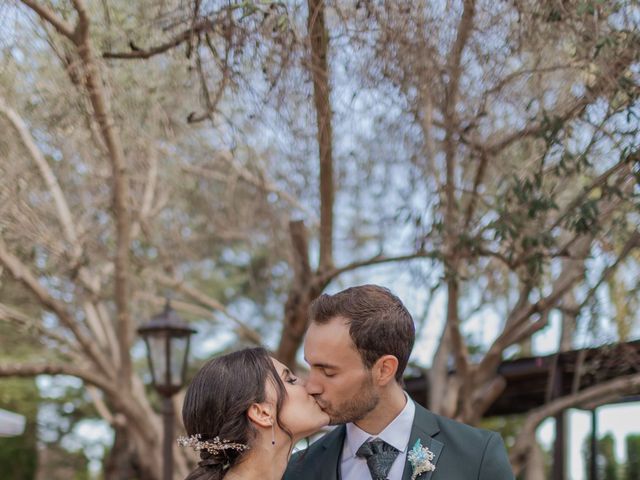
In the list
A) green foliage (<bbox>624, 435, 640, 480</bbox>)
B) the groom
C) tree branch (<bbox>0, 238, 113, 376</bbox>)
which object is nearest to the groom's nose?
the groom

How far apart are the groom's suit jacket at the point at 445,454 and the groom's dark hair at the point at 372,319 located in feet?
0.78

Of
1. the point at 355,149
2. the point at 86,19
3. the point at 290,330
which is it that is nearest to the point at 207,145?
the point at 355,149

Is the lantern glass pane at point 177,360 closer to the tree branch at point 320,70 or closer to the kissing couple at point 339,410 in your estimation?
the tree branch at point 320,70

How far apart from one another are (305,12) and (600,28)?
5.52ft

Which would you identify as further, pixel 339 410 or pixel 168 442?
pixel 168 442

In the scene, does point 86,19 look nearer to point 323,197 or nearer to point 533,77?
point 323,197

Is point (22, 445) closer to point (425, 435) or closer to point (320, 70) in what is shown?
point (320, 70)

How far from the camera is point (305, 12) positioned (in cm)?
579

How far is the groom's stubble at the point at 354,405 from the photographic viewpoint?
3.50 m

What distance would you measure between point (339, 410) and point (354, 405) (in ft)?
0.19

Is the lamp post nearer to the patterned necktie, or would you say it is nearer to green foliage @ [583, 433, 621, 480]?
green foliage @ [583, 433, 621, 480]

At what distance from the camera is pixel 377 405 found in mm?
3609

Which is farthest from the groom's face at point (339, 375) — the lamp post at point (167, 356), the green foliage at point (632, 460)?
the green foliage at point (632, 460)

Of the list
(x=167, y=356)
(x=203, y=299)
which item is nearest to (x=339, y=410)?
(x=167, y=356)
